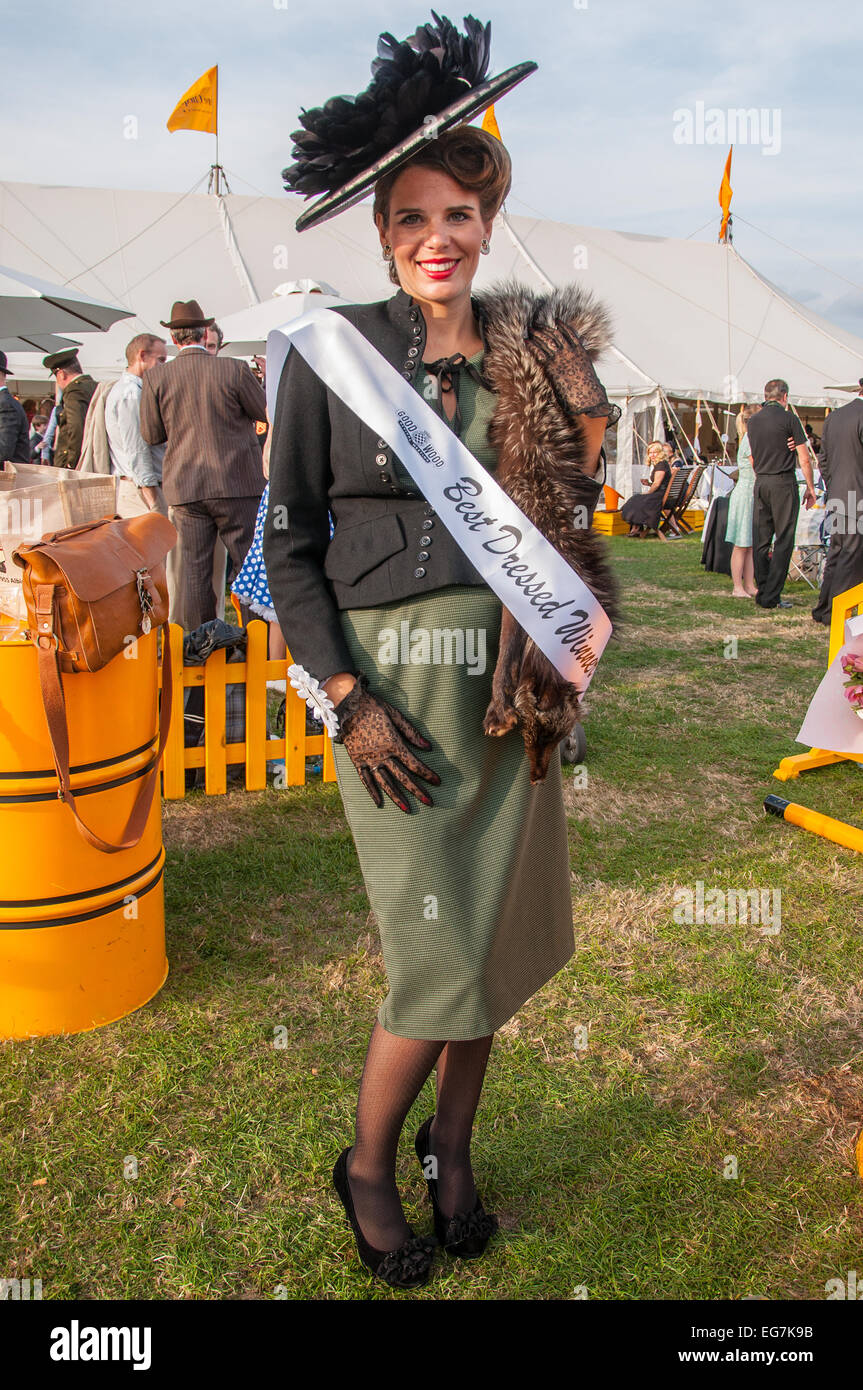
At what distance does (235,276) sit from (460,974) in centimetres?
2031

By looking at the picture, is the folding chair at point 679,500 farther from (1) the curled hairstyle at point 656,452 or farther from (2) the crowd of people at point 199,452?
(2) the crowd of people at point 199,452

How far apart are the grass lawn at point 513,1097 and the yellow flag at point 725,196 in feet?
73.2

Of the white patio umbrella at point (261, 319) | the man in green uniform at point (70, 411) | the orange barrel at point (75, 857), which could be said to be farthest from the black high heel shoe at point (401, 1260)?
the man in green uniform at point (70, 411)

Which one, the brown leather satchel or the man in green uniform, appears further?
the man in green uniform

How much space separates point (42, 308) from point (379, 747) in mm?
6398

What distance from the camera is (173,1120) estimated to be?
228 cm

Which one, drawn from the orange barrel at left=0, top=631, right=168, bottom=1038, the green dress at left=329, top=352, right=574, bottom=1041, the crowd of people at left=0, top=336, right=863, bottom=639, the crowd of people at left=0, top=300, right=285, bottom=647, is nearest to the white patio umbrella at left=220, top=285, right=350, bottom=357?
the crowd of people at left=0, top=336, right=863, bottom=639

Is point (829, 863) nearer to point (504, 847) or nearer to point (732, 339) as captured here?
point (504, 847)

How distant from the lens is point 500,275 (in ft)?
65.4

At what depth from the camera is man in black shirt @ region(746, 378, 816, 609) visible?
905cm

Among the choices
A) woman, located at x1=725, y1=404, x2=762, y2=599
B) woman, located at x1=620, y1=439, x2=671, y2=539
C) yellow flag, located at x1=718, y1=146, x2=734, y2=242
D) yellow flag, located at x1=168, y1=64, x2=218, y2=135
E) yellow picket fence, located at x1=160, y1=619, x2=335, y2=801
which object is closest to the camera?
yellow picket fence, located at x1=160, y1=619, x2=335, y2=801

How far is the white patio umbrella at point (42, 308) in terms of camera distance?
19.4 feet

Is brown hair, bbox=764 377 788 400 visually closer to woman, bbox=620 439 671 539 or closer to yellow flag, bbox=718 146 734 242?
woman, bbox=620 439 671 539

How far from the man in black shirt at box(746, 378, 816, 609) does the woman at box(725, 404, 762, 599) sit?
6.3 inches
